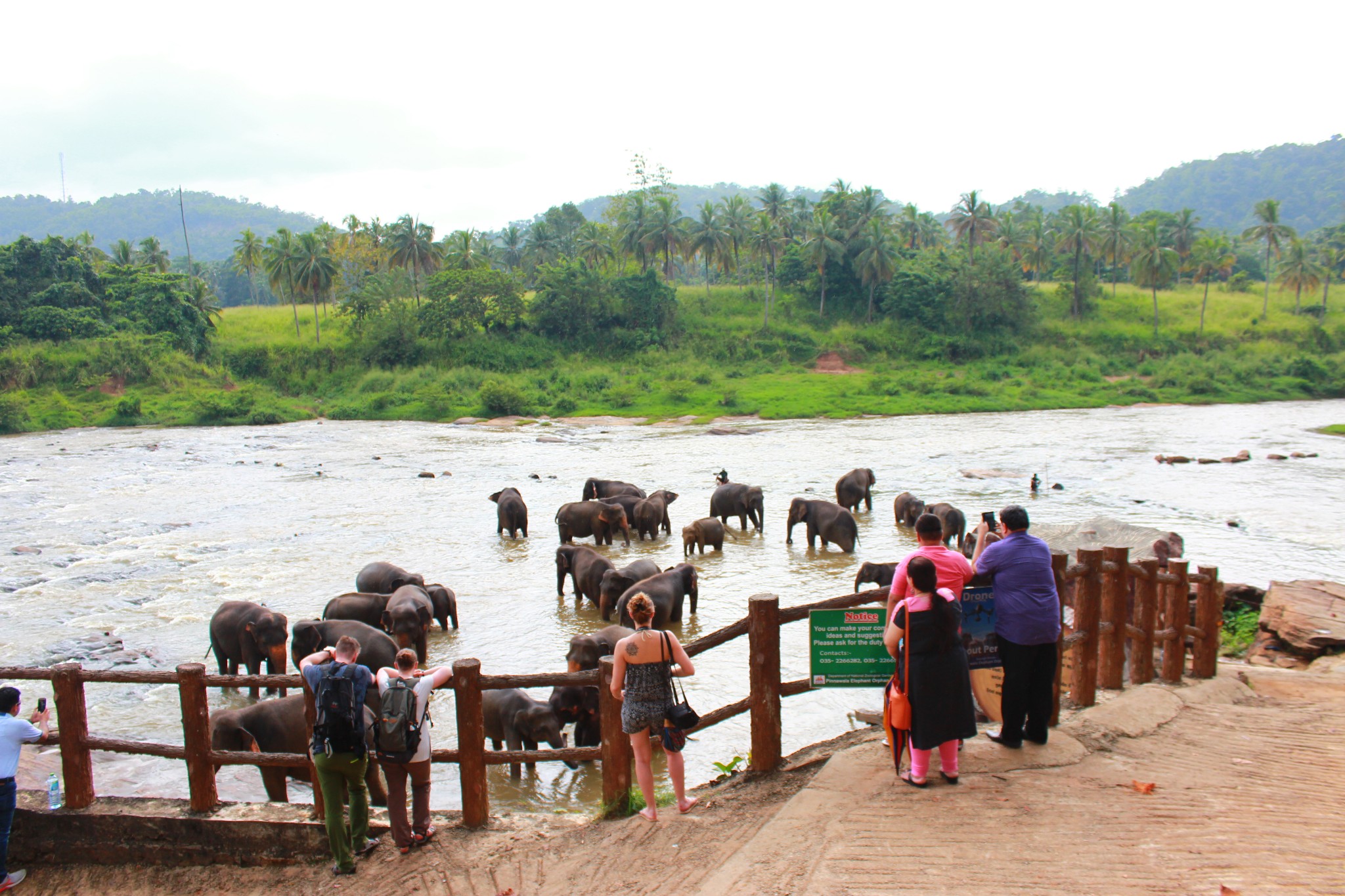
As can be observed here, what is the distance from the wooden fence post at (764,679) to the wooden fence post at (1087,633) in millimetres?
2491

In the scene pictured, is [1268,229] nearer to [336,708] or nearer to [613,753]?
[613,753]

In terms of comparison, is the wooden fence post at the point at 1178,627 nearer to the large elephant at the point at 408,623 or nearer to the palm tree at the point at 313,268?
the large elephant at the point at 408,623

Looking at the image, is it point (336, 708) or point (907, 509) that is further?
point (907, 509)

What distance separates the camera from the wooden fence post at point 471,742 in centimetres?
603

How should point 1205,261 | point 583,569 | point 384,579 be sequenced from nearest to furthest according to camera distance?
point 384,579, point 583,569, point 1205,261

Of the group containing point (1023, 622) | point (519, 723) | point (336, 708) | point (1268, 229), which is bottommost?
point (519, 723)

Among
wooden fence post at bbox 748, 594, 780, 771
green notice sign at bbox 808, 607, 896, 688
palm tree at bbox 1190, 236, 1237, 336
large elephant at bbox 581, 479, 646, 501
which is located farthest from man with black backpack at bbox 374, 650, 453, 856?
palm tree at bbox 1190, 236, 1237, 336

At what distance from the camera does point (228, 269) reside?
111m

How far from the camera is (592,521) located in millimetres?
17688

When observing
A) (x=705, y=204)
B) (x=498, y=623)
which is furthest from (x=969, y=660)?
(x=705, y=204)

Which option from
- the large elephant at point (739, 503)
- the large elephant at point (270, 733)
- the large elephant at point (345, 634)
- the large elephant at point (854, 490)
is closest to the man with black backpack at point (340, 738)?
the large elephant at point (270, 733)

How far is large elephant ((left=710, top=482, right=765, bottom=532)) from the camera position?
1906 cm

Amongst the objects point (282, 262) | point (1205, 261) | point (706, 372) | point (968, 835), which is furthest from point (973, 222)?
point (968, 835)

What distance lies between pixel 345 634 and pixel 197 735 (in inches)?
143
